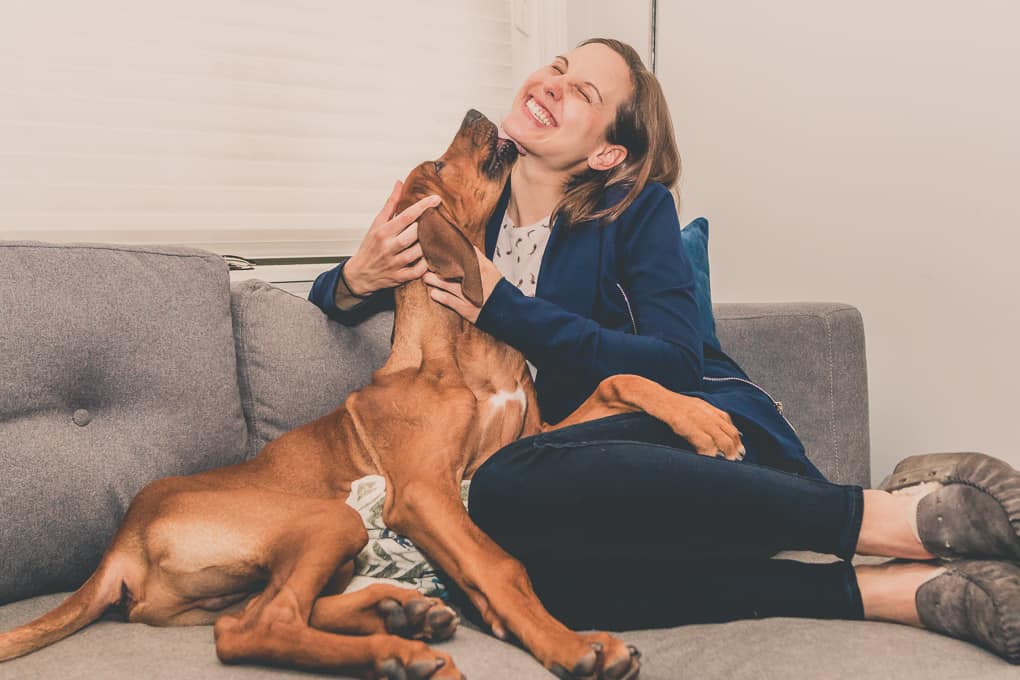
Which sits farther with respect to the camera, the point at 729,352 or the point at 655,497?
the point at 729,352

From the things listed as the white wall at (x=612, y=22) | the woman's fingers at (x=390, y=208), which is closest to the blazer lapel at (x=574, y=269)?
the woman's fingers at (x=390, y=208)

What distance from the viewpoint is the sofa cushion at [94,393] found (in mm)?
1688

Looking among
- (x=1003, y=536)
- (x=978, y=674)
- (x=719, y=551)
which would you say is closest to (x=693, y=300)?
(x=719, y=551)

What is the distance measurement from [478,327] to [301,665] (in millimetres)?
825

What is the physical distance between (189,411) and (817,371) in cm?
166

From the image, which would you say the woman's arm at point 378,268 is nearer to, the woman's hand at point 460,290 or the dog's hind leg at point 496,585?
the woman's hand at point 460,290

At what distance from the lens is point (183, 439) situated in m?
1.92

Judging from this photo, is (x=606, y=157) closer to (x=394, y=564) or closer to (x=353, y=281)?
(x=353, y=281)

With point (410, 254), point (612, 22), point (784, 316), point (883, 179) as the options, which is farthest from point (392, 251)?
point (612, 22)

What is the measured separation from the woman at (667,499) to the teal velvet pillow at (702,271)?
0.57 ft

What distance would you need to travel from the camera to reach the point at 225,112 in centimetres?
293

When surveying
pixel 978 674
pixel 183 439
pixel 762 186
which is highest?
pixel 762 186

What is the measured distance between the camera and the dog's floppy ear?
1.86 metres

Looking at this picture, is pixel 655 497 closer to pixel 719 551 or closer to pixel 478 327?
pixel 719 551
